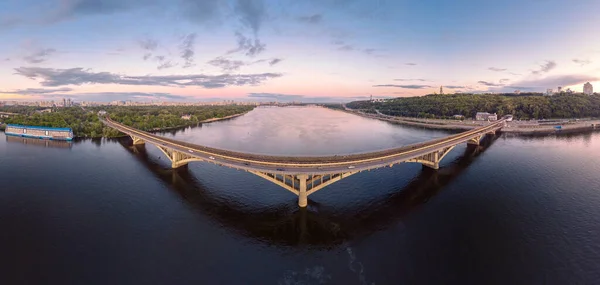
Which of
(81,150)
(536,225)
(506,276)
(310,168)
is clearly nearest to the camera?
(506,276)

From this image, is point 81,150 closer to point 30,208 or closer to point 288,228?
point 30,208

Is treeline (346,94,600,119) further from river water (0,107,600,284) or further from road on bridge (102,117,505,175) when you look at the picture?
road on bridge (102,117,505,175)

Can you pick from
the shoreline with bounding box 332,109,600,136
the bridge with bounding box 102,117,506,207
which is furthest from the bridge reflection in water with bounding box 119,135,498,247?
the shoreline with bounding box 332,109,600,136

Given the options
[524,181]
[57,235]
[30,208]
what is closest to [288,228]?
[57,235]

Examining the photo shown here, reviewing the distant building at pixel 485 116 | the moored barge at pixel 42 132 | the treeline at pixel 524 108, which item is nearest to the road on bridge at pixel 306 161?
the moored barge at pixel 42 132

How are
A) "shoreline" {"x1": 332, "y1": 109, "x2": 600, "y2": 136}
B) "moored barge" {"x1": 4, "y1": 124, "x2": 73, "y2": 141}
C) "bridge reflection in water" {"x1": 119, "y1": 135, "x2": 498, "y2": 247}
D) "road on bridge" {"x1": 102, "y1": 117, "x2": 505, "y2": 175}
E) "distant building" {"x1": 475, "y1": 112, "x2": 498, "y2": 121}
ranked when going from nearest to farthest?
"bridge reflection in water" {"x1": 119, "y1": 135, "x2": 498, "y2": 247} < "road on bridge" {"x1": 102, "y1": 117, "x2": 505, "y2": 175} < "moored barge" {"x1": 4, "y1": 124, "x2": 73, "y2": 141} < "shoreline" {"x1": 332, "y1": 109, "x2": 600, "y2": 136} < "distant building" {"x1": 475, "y1": 112, "x2": 498, "y2": 121}

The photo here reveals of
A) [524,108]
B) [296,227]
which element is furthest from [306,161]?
[524,108]
